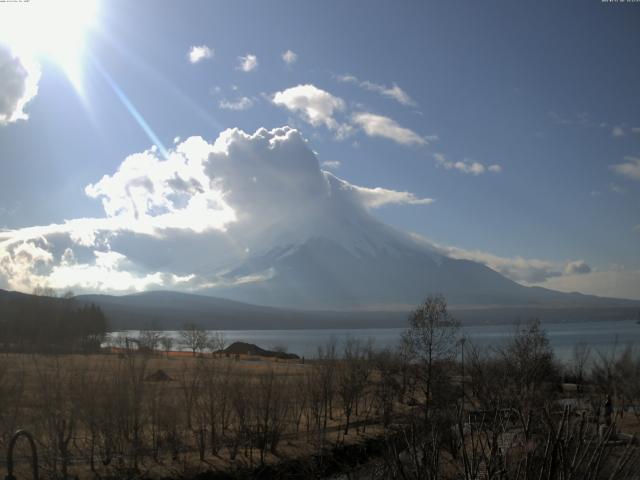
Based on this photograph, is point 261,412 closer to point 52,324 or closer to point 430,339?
point 430,339

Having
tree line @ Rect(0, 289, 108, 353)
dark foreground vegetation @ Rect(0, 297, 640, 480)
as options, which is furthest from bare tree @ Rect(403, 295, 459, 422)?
tree line @ Rect(0, 289, 108, 353)

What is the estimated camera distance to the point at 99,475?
2545 centimetres

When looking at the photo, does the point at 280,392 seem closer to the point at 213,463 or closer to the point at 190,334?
the point at 213,463

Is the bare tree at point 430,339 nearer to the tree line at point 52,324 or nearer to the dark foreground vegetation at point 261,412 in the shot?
the dark foreground vegetation at point 261,412

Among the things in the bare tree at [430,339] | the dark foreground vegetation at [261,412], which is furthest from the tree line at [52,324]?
the bare tree at [430,339]

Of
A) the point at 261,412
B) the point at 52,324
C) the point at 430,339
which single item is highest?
the point at 430,339

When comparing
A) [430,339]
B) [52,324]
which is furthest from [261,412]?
[52,324]

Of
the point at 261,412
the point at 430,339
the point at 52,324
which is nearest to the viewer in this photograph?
the point at 261,412

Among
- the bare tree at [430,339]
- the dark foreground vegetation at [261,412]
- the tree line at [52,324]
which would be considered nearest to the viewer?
the dark foreground vegetation at [261,412]

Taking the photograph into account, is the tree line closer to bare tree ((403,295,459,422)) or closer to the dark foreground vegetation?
the dark foreground vegetation

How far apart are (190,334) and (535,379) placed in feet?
292

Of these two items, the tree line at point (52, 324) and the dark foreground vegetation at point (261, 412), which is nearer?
the dark foreground vegetation at point (261, 412)

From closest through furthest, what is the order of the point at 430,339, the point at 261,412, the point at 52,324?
the point at 261,412 → the point at 430,339 → the point at 52,324

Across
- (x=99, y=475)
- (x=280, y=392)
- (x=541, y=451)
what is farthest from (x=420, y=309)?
(x=541, y=451)
